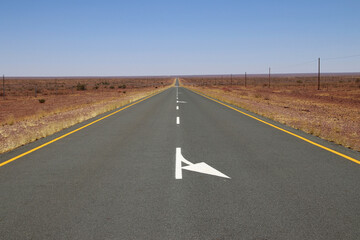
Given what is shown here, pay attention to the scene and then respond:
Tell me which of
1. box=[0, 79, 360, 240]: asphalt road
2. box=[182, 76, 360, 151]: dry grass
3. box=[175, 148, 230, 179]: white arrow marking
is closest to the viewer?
box=[0, 79, 360, 240]: asphalt road

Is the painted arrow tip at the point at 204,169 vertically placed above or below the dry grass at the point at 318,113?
below

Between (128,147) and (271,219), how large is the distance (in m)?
5.12

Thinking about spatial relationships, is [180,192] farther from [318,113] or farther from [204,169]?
[318,113]

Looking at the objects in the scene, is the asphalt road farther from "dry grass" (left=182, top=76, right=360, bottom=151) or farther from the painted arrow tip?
"dry grass" (left=182, top=76, right=360, bottom=151)

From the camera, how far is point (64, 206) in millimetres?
4129

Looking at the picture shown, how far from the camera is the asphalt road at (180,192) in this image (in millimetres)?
3445

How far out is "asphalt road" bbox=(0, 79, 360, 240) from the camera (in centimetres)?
345

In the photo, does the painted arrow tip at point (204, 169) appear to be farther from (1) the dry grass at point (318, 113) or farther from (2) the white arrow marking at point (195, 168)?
(1) the dry grass at point (318, 113)

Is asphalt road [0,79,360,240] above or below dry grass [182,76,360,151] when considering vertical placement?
below

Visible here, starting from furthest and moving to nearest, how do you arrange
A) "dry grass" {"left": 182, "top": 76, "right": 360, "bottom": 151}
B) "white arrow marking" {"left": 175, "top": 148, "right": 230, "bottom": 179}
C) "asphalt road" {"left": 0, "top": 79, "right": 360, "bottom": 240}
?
"dry grass" {"left": 182, "top": 76, "right": 360, "bottom": 151} < "white arrow marking" {"left": 175, "top": 148, "right": 230, "bottom": 179} < "asphalt road" {"left": 0, "top": 79, "right": 360, "bottom": 240}

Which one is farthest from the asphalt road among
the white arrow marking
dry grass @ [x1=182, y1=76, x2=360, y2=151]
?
dry grass @ [x1=182, y1=76, x2=360, y2=151]

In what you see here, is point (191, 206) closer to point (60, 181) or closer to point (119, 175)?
point (119, 175)

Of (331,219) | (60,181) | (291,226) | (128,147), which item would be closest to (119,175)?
(60,181)

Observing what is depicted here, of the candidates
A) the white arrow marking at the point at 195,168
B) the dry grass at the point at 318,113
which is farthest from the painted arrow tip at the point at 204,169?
the dry grass at the point at 318,113
